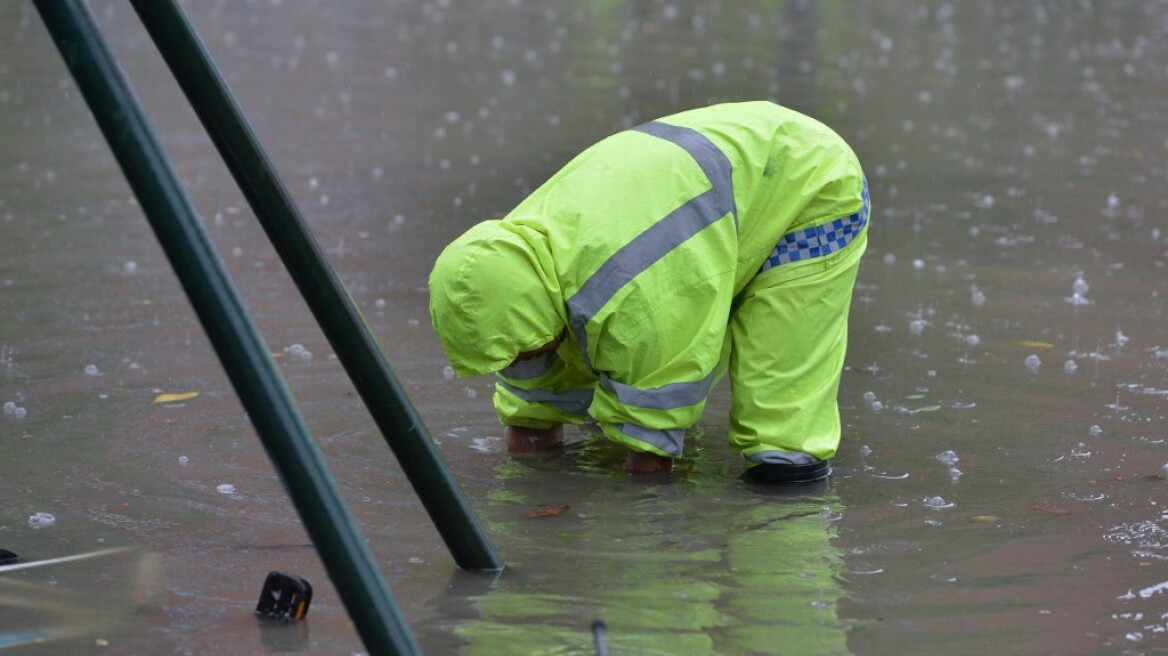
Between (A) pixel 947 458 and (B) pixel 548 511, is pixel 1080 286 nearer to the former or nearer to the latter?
(A) pixel 947 458

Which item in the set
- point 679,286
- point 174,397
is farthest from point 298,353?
point 679,286

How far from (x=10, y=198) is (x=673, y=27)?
10748mm

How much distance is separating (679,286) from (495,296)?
1.46 feet

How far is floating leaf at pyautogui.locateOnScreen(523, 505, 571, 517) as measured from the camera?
3.70 meters

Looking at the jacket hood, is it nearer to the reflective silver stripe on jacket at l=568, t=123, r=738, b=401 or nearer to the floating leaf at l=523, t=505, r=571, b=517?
the reflective silver stripe on jacket at l=568, t=123, r=738, b=401

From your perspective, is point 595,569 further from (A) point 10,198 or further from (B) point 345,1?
(B) point 345,1

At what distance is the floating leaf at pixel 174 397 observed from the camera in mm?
4547

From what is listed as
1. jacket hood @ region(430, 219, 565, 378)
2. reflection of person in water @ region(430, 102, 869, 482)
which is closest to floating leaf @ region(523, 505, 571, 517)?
reflection of person in water @ region(430, 102, 869, 482)

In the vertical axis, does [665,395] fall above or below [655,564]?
above

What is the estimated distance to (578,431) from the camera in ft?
14.8

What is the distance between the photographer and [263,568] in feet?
10.8

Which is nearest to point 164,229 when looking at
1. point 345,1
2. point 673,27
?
point 673,27

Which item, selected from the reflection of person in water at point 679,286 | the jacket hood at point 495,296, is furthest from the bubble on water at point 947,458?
the jacket hood at point 495,296

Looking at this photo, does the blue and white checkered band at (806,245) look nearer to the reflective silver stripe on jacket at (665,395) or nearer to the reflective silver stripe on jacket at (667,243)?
the reflective silver stripe on jacket at (667,243)
